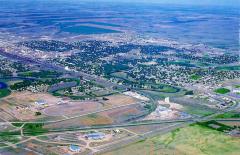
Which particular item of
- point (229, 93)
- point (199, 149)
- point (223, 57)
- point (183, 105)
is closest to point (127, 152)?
point (199, 149)

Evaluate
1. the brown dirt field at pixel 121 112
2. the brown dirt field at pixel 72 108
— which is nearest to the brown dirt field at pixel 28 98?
the brown dirt field at pixel 72 108

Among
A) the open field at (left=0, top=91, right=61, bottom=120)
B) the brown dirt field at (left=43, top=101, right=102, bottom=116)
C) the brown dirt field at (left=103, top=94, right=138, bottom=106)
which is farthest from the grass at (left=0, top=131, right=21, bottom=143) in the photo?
the brown dirt field at (left=103, top=94, right=138, bottom=106)

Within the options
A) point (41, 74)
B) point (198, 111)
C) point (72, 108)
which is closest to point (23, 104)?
point (72, 108)

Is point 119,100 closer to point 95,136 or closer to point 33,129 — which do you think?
point 95,136

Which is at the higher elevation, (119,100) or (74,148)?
(74,148)

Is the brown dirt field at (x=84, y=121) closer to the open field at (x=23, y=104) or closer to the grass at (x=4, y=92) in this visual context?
the open field at (x=23, y=104)

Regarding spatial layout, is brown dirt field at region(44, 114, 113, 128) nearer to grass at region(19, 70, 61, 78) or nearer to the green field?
the green field

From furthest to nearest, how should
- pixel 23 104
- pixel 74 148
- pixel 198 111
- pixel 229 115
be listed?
1. pixel 198 111
2. pixel 23 104
3. pixel 229 115
4. pixel 74 148

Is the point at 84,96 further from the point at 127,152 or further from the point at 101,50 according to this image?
the point at 101,50
